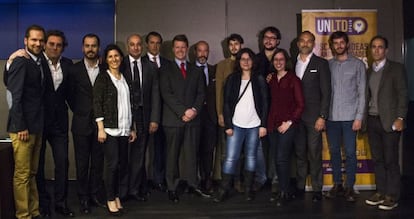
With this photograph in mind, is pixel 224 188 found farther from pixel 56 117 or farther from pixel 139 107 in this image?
pixel 56 117

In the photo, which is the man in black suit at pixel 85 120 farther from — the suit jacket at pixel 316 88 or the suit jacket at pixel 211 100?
the suit jacket at pixel 316 88

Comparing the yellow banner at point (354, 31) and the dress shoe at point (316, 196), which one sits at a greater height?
the yellow banner at point (354, 31)

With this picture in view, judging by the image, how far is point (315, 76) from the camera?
4.38 m

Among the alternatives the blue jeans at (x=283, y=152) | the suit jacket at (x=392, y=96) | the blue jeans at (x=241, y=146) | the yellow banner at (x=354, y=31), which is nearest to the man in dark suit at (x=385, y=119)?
the suit jacket at (x=392, y=96)

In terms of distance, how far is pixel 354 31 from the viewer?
197 inches

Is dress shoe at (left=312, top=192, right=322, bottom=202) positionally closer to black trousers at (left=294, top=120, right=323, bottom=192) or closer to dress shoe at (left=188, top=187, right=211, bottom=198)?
black trousers at (left=294, top=120, right=323, bottom=192)

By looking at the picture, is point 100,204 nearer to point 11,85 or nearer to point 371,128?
point 11,85

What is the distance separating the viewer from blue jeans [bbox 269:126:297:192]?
4.32 m

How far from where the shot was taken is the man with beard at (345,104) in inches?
172

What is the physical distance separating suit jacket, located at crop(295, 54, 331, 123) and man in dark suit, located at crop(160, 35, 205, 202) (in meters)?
1.08

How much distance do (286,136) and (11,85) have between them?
2561 millimetres

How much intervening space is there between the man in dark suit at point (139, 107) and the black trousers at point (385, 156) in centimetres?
221

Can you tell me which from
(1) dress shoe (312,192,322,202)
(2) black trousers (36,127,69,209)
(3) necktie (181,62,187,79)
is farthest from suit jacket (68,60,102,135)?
(1) dress shoe (312,192,322,202)

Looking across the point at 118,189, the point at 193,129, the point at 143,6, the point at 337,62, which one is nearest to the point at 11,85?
the point at 118,189
